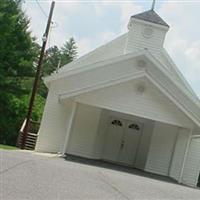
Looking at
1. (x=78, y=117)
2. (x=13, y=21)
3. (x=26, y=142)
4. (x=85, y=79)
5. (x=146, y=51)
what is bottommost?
(x=26, y=142)

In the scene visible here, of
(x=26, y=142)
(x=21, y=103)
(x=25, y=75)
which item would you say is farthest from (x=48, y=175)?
(x=25, y=75)

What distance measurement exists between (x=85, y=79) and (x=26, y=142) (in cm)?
673

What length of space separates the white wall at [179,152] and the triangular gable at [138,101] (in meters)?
1.07

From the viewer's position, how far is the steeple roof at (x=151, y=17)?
30.1m

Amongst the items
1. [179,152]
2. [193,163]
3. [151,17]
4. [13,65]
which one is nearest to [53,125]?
[179,152]

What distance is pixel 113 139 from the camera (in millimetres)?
28016

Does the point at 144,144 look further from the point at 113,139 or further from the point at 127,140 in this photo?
the point at 113,139

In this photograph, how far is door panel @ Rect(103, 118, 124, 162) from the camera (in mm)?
27884

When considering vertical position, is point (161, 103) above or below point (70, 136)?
above

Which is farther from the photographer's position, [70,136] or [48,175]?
[70,136]

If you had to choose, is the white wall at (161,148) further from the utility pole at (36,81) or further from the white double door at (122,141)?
the utility pole at (36,81)

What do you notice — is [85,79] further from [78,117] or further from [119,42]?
[119,42]

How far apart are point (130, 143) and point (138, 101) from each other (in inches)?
153

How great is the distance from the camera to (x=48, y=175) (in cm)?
1365
